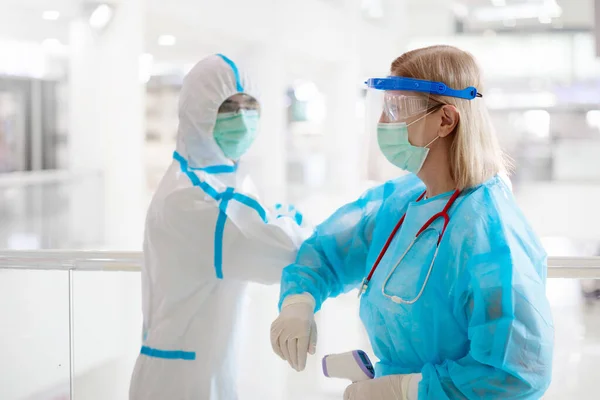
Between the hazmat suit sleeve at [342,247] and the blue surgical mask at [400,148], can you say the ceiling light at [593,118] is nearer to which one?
the hazmat suit sleeve at [342,247]

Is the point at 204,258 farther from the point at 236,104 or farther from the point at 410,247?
the point at 410,247

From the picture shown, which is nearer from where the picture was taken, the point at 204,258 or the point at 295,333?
the point at 295,333

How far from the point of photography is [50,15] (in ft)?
18.1

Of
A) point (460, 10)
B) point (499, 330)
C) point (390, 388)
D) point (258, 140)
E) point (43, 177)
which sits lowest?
point (390, 388)

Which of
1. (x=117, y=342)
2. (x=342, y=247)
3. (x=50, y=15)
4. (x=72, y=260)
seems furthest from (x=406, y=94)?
(x=50, y=15)

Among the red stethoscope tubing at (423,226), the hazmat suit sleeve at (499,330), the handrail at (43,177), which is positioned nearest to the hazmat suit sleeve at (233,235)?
the red stethoscope tubing at (423,226)

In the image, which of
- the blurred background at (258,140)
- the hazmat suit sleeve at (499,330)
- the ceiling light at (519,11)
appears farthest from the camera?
the ceiling light at (519,11)

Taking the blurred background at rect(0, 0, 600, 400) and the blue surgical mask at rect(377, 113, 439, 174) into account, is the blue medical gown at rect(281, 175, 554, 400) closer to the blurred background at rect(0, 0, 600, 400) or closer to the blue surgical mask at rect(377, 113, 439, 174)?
the blue surgical mask at rect(377, 113, 439, 174)

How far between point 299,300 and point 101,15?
175 inches

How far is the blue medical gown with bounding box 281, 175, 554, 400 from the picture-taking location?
116 centimetres

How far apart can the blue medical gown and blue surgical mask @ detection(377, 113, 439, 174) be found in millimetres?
75

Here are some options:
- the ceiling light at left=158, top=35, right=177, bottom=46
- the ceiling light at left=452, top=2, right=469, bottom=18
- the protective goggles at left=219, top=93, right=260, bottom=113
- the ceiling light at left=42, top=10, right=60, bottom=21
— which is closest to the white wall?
the ceiling light at left=452, top=2, right=469, bottom=18

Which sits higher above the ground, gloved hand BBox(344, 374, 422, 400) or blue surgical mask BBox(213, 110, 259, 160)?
blue surgical mask BBox(213, 110, 259, 160)

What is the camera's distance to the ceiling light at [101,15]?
17.5 ft
